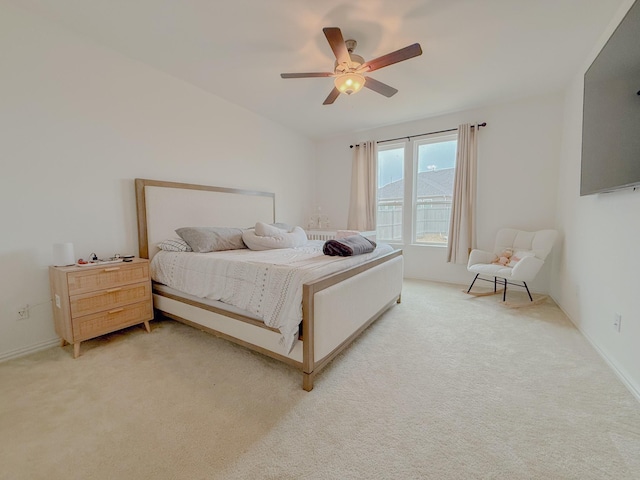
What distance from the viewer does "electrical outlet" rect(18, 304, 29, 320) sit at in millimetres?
2047

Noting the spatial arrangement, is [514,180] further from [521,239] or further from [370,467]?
[370,467]

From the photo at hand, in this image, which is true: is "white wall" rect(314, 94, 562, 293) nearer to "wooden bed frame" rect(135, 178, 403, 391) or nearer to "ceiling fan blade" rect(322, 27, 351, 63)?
"wooden bed frame" rect(135, 178, 403, 391)

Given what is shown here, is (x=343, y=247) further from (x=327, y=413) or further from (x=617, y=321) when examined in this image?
(x=617, y=321)

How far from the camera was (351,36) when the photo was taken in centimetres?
224

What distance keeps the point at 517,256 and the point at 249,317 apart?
334 cm

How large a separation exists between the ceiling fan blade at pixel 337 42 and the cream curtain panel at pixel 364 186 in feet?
8.52

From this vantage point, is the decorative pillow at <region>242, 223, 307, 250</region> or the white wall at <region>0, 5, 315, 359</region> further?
the decorative pillow at <region>242, 223, 307, 250</region>

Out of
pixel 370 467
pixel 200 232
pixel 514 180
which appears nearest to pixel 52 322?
pixel 200 232

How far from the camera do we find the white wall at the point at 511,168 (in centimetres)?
340

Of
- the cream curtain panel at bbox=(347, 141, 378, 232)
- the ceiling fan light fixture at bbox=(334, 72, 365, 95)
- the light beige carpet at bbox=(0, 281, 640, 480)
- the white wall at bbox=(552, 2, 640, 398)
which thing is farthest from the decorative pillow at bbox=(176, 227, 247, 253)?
the white wall at bbox=(552, 2, 640, 398)

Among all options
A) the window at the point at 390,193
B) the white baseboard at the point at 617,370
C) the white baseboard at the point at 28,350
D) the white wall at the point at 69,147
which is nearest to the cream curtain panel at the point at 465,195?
the window at the point at 390,193

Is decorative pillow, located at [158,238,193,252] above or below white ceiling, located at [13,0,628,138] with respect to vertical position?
below

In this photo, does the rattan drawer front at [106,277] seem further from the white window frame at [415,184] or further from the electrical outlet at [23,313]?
the white window frame at [415,184]

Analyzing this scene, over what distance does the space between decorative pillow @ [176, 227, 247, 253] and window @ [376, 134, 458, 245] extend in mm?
2866
